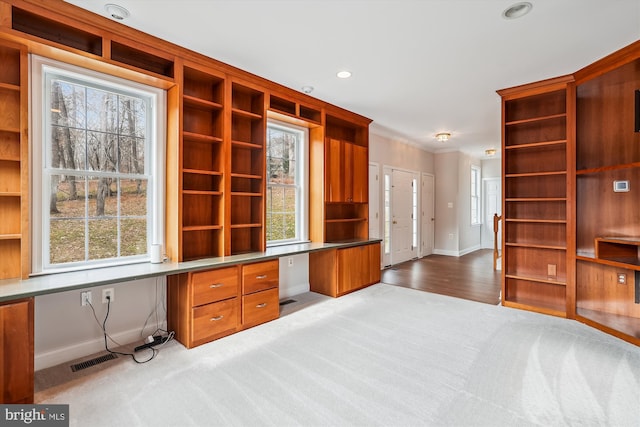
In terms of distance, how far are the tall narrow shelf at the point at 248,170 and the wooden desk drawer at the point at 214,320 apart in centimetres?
76

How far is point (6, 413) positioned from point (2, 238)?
1122 millimetres

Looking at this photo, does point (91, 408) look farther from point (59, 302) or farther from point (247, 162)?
point (247, 162)

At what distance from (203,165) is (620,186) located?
4.51 m

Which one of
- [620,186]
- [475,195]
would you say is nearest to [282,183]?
[620,186]

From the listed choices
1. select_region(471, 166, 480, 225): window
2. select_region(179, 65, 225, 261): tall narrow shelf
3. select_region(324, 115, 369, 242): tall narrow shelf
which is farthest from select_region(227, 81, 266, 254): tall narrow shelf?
select_region(471, 166, 480, 225): window

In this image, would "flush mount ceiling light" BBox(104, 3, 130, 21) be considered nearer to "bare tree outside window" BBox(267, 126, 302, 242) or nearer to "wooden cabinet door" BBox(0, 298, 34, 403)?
"bare tree outside window" BBox(267, 126, 302, 242)

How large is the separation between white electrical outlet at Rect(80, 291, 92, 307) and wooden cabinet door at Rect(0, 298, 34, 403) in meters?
0.62

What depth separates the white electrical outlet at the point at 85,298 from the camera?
8.49 ft

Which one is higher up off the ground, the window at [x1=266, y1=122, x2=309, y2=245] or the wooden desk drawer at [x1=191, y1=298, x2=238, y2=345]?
the window at [x1=266, y1=122, x2=309, y2=245]

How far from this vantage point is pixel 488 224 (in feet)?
30.0

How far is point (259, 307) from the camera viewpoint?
3281 millimetres

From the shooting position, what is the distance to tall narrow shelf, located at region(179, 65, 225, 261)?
10.7 ft

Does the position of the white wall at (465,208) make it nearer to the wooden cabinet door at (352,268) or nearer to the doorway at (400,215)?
the doorway at (400,215)

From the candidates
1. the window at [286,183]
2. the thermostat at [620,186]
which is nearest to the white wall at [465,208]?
the thermostat at [620,186]
